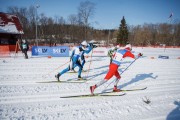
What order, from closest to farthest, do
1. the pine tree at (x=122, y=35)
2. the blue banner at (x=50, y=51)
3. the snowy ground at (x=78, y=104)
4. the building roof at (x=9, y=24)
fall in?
the snowy ground at (x=78, y=104), the blue banner at (x=50, y=51), the building roof at (x=9, y=24), the pine tree at (x=122, y=35)

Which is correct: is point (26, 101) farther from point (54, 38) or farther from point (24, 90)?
point (54, 38)

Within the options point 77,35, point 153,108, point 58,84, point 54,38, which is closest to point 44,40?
point 54,38

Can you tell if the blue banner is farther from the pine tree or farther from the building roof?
the pine tree

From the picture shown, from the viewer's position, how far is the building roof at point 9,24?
106 ft

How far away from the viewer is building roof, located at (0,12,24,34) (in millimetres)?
32219

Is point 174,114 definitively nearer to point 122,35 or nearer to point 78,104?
point 78,104

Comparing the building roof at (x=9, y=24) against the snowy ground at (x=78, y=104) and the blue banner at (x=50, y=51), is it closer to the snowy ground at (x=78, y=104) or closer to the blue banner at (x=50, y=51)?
the blue banner at (x=50, y=51)

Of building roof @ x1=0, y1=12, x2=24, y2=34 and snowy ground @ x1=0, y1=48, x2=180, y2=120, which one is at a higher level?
building roof @ x1=0, y1=12, x2=24, y2=34

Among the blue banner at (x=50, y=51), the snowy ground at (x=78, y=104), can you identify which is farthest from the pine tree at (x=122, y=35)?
the snowy ground at (x=78, y=104)

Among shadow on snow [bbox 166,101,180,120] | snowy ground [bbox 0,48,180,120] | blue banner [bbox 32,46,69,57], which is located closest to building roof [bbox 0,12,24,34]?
blue banner [bbox 32,46,69,57]

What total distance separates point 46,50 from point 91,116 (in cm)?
1765

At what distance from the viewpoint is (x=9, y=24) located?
3344 centimetres

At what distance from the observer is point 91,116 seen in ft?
15.4

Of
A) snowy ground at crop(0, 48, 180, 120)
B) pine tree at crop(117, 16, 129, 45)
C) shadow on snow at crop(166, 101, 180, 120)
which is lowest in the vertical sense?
shadow on snow at crop(166, 101, 180, 120)
